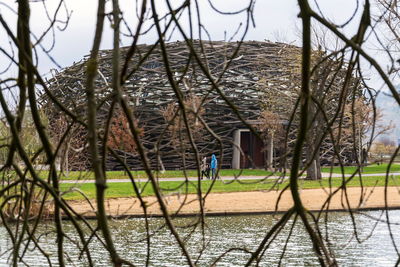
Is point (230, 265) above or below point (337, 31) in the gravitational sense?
below

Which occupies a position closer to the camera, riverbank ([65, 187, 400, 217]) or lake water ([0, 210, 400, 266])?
lake water ([0, 210, 400, 266])

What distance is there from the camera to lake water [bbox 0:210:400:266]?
32.4ft

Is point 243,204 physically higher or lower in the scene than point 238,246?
higher

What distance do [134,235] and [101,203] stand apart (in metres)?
11.4

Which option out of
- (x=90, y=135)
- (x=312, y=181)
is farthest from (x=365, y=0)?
(x=312, y=181)

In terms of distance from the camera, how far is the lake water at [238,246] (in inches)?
389

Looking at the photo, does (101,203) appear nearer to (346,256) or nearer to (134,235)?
(346,256)

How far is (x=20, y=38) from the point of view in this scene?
1626mm

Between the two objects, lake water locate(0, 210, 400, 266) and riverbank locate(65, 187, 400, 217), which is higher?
riverbank locate(65, 187, 400, 217)

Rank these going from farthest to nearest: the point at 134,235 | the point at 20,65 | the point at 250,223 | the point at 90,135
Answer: the point at 250,223
the point at 134,235
the point at 20,65
the point at 90,135

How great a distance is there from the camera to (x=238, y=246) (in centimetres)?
1070

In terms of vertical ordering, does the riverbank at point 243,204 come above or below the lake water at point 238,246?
above

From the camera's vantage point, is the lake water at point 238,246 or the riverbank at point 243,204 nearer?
the lake water at point 238,246

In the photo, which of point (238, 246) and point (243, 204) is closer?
point (238, 246)
